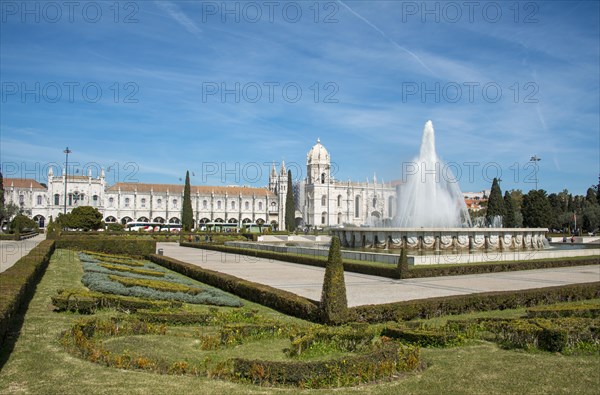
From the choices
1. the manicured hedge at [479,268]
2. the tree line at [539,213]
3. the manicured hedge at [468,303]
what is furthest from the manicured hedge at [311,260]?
the tree line at [539,213]

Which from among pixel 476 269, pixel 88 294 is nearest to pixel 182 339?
pixel 88 294

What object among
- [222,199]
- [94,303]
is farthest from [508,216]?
[94,303]

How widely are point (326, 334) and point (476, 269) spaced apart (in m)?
12.1

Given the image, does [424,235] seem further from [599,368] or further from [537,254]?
[599,368]

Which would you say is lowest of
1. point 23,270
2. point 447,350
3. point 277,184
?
point 447,350

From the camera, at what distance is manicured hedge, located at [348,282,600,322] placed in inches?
391

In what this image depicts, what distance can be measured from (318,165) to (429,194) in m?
60.3

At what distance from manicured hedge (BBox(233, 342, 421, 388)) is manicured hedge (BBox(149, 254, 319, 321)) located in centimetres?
330

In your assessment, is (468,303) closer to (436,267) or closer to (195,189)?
(436,267)

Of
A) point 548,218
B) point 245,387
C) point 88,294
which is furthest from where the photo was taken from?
point 548,218

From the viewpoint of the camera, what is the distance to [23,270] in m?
11.8

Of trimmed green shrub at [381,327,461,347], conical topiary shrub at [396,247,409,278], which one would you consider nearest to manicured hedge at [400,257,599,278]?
conical topiary shrub at [396,247,409,278]

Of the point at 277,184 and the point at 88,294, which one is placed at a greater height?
the point at 277,184

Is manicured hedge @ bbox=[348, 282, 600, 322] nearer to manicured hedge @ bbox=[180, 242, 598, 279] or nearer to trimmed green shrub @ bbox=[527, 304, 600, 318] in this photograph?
trimmed green shrub @ bbox=[527, 304, 600, 318]
